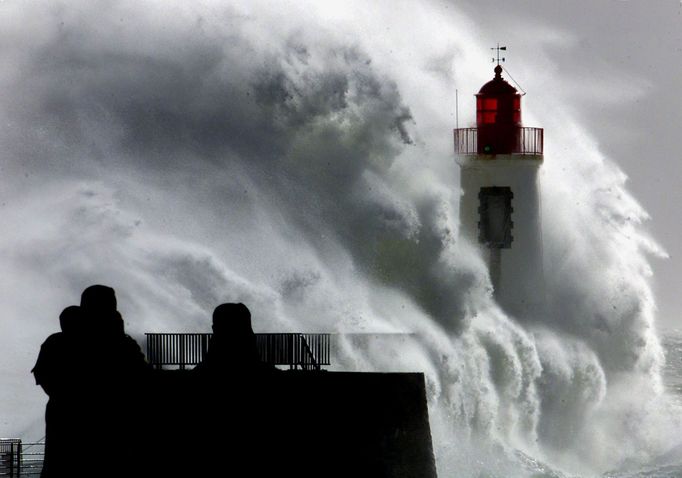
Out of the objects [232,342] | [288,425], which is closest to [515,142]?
[288,425]

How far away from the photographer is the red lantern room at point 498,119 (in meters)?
29.5

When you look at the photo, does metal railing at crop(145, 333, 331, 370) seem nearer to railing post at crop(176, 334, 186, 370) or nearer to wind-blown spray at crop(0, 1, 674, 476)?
railing post at crop(176, 334, 186, 370)

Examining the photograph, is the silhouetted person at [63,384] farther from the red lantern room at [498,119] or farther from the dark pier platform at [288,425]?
the red lantern room at [498,119]

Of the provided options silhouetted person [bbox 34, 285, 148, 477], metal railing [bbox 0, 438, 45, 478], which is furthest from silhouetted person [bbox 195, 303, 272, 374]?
metal railing [bbox 0, 438, 45, 478]

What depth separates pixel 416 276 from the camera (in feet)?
103

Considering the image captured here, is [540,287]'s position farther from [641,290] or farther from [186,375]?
[186,375]

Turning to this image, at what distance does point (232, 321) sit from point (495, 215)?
72.0 feet

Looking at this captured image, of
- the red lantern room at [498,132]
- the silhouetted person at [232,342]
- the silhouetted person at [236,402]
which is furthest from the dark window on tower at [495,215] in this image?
the silhouetted person at [232,342]

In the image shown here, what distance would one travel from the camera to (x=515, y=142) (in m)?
29.6

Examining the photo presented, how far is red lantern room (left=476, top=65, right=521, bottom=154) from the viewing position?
96.6ft

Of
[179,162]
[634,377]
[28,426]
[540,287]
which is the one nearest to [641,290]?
[634,377]

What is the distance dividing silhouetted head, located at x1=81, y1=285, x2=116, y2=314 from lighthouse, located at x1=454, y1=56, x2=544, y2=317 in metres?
21.9

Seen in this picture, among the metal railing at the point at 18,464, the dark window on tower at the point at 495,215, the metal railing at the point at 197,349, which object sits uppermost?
the dark window on tower at the point at 495,215

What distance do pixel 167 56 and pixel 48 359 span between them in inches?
1030
